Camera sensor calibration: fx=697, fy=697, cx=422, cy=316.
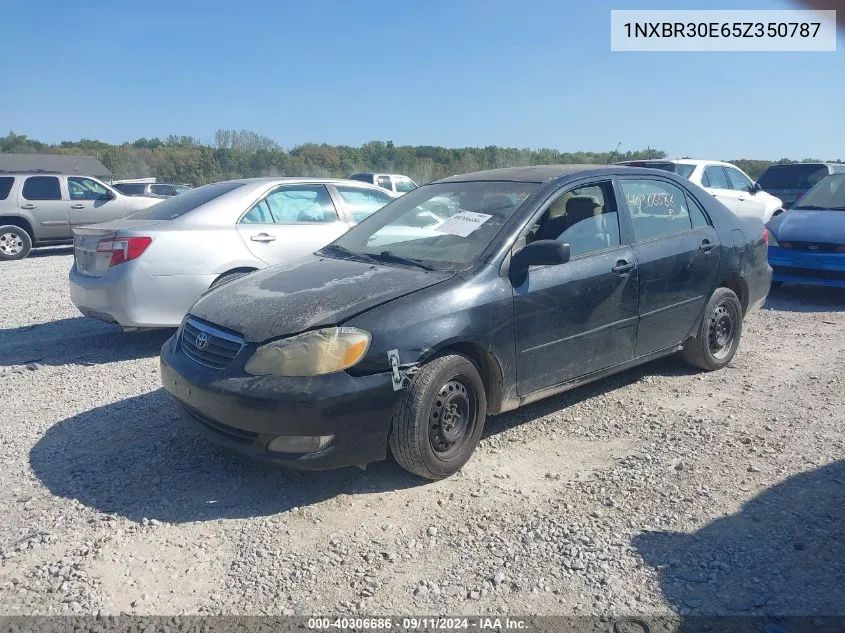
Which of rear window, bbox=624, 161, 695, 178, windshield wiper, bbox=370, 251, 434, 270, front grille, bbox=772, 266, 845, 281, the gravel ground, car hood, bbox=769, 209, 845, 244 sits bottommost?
the gravel ground

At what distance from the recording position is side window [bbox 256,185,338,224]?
22.1 feet

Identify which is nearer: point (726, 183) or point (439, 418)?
point (439, 418)

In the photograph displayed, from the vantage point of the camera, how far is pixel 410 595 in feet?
9.21

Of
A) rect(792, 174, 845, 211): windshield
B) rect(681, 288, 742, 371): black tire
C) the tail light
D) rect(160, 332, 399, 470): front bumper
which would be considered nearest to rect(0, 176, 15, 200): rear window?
the tail light

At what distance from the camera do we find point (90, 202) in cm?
1529

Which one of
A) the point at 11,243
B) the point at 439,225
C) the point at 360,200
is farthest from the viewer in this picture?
the point at 11,243

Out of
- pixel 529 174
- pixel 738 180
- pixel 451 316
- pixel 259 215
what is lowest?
pixel 451 316

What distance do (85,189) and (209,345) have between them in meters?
13.5

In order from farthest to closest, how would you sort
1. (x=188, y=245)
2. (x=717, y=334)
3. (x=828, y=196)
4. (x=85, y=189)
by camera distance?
(x=85, y=189) < (x=828, y=196) < (x=188, y=245) < (x=717, y=334)

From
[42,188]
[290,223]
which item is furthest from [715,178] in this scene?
[42,188]

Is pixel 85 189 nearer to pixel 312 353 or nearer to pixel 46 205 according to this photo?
pixel 46 205

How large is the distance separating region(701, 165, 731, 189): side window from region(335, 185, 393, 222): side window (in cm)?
696

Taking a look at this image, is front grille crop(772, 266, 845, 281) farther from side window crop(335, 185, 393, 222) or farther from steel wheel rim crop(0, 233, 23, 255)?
steel wheel rim crop(0, 233, 23, 255)

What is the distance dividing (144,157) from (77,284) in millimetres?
53929
